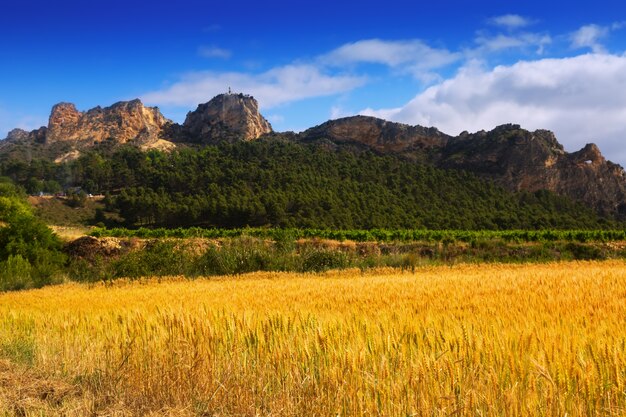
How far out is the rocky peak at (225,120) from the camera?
5595 inches

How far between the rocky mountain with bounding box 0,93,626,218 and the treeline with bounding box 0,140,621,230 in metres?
12.8

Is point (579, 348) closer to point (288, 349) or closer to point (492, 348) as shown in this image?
point (492, 348)

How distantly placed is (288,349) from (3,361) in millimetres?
3661

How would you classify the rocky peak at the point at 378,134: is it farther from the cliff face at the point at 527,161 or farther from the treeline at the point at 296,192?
the treeline at the point at 296,192

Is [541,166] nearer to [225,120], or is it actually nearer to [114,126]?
[225,120]

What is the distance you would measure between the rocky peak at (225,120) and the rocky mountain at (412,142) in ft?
0.97

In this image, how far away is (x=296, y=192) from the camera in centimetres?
7325

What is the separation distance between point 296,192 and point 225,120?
265ft

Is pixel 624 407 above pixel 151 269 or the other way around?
above

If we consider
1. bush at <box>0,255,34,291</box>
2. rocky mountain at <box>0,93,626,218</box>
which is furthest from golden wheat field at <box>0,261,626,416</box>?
rocky mountain at <box>0,93,626,218</box>

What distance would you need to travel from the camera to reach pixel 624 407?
2615mm

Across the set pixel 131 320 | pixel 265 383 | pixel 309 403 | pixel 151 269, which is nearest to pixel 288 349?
pixel 265 383

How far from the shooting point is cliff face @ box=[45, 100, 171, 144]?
521ft

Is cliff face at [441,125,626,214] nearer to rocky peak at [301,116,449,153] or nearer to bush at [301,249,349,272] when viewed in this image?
rocky peak at [301,116,449,153]
